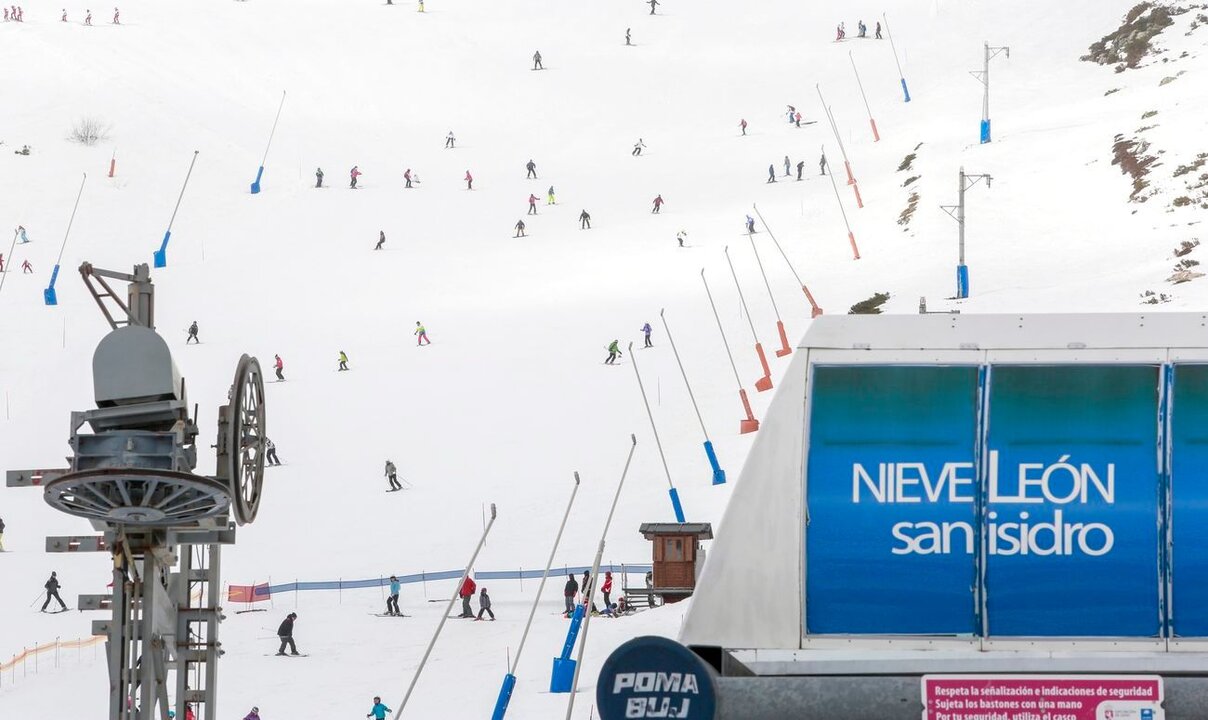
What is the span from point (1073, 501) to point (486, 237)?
50.7 metres

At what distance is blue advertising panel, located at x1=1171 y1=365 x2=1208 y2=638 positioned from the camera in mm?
7367

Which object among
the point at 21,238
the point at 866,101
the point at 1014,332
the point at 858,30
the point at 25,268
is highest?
the point at 858,30

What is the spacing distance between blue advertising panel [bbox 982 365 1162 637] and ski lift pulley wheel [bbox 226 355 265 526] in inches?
209

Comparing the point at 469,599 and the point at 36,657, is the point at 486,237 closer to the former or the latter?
the point at 469,599

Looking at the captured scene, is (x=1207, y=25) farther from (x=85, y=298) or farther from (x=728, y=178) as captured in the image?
(x=85, y=298)

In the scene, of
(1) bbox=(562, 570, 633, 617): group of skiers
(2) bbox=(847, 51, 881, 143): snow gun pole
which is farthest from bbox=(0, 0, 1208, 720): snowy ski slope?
(1) bbox=(562, 570, 633, 617): group of skiers

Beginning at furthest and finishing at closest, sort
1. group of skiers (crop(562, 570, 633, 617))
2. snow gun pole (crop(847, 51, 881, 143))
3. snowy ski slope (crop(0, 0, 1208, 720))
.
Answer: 1. snow gun pole (crop(847, 51, 881, 143))
2. snowy ski slope (crop(0, 0, 1208, 720))
3. group of skiers (crop(562, 570, 633, 617))

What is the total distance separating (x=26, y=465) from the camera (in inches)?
1460

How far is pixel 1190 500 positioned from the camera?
24.1 ft

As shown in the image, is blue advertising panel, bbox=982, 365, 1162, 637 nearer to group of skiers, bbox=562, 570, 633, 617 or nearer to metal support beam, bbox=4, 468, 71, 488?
metal support beam, bbox=4, 468, 71, 488

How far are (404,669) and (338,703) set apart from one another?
5.83ft

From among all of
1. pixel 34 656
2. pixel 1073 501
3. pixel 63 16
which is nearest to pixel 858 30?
pixel 63 16

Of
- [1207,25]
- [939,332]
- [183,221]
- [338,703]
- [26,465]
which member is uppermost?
[1207,25]

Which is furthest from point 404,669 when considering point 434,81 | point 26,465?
point 434,81
